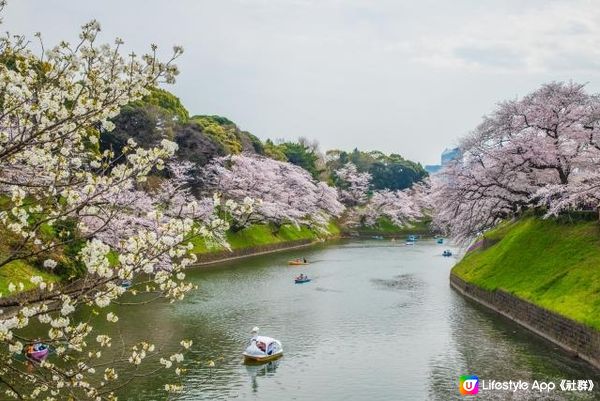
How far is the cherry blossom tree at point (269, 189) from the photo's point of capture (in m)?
72.3

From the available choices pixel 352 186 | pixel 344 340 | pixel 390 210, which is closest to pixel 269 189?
pixel 344 340

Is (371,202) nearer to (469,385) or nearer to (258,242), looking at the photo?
(258,242)

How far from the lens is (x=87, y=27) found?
305 inches

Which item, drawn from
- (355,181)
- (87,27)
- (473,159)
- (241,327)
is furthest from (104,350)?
(355,181)

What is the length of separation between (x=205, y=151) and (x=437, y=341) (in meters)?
49.6

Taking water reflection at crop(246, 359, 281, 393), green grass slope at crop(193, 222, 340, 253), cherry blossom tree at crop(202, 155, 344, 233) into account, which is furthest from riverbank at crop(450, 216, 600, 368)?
green grass slope at crop(193, 222, 340, 253)

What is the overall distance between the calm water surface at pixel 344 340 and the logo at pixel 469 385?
0.33 metres

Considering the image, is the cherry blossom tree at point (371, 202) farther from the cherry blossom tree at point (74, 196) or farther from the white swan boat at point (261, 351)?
the cherry blossom tree at point (74, 196)

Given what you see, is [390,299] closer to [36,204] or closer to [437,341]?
[437,341]

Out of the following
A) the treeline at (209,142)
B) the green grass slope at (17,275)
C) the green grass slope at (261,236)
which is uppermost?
the treeline at (209,142)

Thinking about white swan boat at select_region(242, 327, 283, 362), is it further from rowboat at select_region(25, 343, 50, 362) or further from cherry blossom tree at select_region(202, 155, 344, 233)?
cherry blossom tree at select_region(202, 155, 344, 233)

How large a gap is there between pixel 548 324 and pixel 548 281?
138 inches

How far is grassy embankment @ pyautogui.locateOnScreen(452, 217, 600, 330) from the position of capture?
88.7 feet

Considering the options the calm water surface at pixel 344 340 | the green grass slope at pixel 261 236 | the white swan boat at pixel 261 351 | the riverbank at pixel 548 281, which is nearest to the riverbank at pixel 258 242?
the green grass slope at pixel 261 236
